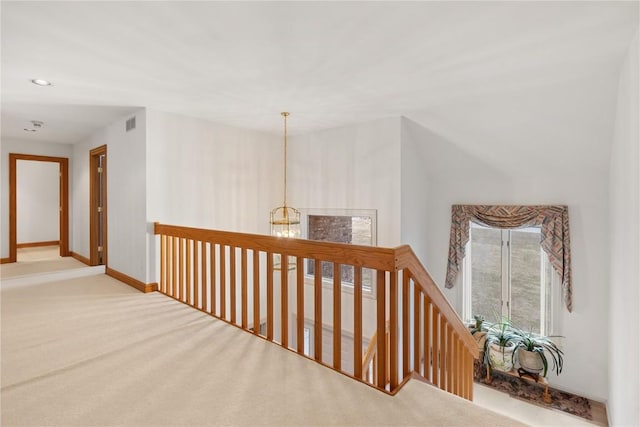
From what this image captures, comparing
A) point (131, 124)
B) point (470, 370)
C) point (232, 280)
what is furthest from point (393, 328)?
point (131, 124)

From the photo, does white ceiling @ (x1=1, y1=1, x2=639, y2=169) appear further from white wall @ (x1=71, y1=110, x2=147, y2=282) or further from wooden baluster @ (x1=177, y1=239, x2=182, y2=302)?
wooden baluster @ (x1=177, y1=239, x2=182, y2=302)

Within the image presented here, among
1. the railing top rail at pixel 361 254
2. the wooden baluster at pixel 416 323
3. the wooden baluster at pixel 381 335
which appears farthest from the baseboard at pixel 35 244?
the wooden baluster at pixel 416 323

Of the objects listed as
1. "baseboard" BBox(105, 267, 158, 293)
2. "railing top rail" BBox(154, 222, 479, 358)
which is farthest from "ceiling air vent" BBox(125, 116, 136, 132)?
"railing top rail" BBox(154, 222, 479, 358)

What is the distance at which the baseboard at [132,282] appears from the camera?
381 centimetres

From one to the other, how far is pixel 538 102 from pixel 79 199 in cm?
747

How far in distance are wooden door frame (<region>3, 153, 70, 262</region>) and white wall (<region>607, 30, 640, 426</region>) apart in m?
8.34

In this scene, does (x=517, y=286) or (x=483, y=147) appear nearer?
(x=483, y=147)

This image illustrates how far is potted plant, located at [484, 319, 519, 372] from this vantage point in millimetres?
4555

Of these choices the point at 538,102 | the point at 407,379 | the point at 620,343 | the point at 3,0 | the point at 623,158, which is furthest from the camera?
the point at 538,102

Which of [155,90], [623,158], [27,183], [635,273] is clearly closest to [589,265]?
[623,158]

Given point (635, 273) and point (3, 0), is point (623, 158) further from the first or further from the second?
point (3, 0)

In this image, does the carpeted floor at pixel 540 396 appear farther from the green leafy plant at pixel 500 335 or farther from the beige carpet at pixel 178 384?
the beige carpet at pixel 178 384

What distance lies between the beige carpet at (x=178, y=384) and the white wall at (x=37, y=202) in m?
5.92

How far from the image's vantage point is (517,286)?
482 cm
